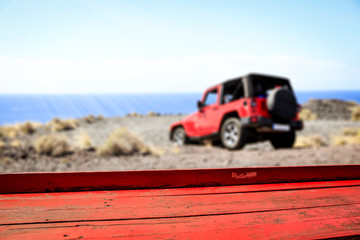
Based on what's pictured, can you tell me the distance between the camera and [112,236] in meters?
1.43

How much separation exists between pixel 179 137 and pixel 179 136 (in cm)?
4

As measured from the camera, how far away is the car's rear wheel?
9336 millimetres

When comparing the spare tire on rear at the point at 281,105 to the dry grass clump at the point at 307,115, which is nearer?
the spare tire on rear at the point at 281,105

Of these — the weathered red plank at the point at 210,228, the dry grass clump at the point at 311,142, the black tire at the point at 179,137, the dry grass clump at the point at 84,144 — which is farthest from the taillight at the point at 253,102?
the dry grass clump at the point at 84,144

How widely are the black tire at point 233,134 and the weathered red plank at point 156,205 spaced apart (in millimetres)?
4710

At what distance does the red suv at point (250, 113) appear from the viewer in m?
6.62

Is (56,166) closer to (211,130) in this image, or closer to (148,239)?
(211,130)

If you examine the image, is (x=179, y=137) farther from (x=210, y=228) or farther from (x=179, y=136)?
(x=210, y=228)

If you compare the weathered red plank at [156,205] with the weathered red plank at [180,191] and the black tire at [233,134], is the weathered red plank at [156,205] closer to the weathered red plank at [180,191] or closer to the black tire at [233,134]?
the weathered red plank at [180,191]

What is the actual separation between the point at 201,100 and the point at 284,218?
682 centimetres

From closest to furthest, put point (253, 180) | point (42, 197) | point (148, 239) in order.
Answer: point (148, 239) < point (42, 197) < point (253, 180)

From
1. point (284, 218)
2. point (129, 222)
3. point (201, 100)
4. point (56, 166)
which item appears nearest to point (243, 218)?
point (284, 218)

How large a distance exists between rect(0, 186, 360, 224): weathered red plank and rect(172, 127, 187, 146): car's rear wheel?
7192 mm

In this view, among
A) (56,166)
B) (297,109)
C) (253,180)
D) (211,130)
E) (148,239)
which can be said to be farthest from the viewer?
(211,130)
